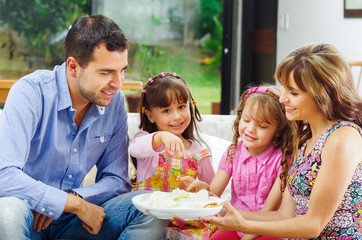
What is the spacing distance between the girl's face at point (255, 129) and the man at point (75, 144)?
18.3 inches

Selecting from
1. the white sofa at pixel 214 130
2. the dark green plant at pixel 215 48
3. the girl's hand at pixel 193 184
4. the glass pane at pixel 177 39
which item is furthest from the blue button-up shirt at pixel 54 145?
the dark green plant at pixel 215 48

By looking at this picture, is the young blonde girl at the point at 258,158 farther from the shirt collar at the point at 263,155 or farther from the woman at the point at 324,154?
the woman at the point at 324,154

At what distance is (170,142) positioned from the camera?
6.15ft

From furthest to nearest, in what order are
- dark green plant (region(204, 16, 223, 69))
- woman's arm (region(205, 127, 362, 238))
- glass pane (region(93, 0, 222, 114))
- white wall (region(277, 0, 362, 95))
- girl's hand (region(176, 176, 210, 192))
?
dark green plant (region(204, 16, 223, 69)) → glass pane (region(93, 0, 222, 114)) → white wall (region(277, 0, 362, 95)) → girl's hand (region(176, 176, 210, 192)) → woman's arm (region(205, 127, 362, 238))

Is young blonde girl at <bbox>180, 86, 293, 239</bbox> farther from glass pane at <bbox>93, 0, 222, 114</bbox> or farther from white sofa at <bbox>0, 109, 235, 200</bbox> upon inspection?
glass pane at <bbox>93, 0, 222, 114</bbox>

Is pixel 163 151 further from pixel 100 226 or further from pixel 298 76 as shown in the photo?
pixel 298 76

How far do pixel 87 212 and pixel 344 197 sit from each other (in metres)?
0.88

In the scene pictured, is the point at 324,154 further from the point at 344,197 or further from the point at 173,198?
the point at 173,198

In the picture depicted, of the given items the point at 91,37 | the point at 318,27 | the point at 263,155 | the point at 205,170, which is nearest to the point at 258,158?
the point at 263,155

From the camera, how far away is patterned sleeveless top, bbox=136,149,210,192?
2193 mm

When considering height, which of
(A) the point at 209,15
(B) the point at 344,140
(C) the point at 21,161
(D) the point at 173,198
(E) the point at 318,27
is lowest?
(D) the point at 173,198

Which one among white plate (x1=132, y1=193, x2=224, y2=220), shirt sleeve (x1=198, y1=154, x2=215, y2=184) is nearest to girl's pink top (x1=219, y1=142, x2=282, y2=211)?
shirt sleeve (x1=198, y1=154, x2=215, y2=184)

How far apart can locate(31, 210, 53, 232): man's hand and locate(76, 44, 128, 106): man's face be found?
0.46 meters

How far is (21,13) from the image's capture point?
18.2 ft
